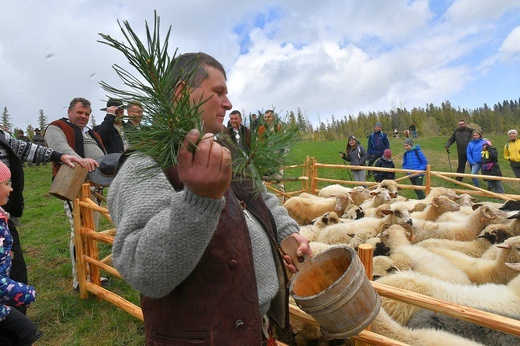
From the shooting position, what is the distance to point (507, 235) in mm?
4586

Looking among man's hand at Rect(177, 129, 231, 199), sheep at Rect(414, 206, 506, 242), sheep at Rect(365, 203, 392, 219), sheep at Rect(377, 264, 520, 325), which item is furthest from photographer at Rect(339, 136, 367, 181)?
man's hand at Rect(177, 129, 231, 199)

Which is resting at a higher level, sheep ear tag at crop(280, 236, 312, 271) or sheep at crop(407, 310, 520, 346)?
sheep ear tag at crop(280, 236, 312, 271)

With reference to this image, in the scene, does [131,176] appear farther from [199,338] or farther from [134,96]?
[199,338]

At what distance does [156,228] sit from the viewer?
100 cm

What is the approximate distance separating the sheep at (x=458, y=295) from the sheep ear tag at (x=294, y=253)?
1.87 m

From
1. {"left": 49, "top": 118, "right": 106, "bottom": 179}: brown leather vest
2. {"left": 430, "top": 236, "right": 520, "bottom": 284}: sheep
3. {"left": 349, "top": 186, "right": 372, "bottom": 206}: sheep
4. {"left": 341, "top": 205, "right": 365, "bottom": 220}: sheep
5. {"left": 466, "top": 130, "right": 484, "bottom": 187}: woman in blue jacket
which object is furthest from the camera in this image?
{"left": 466, "top": 130, "right": 484, "bottom": 187}: woman in blue jacket

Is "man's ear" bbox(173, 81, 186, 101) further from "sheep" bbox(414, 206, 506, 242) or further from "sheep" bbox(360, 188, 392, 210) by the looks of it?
"sheep" bbox(360, 188, 392, 210)

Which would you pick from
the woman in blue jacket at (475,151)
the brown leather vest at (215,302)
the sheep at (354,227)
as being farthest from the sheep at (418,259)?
the woman in blue jacket at (475,151)

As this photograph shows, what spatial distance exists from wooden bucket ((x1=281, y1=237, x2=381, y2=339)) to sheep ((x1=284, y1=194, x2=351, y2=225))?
529 cm

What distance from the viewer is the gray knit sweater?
957 mm

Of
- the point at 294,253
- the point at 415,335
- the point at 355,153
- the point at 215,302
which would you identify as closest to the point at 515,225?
the point at 415,335

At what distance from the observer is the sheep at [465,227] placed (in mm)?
5121

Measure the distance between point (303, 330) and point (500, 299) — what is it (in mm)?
1717

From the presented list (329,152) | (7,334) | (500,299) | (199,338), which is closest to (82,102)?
(7,334)
